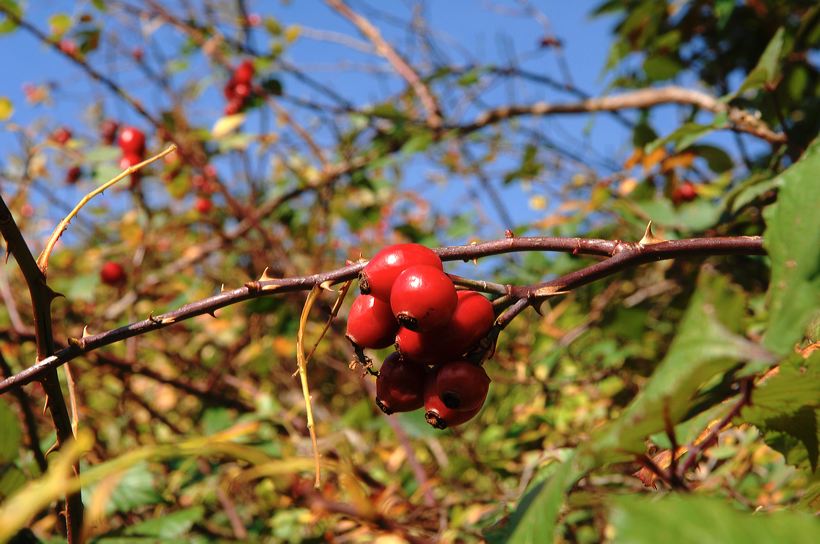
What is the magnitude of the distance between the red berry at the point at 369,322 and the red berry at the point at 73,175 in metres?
2.68

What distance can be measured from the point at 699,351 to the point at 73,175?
3191 mm

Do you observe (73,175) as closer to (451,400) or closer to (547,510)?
(451,400)

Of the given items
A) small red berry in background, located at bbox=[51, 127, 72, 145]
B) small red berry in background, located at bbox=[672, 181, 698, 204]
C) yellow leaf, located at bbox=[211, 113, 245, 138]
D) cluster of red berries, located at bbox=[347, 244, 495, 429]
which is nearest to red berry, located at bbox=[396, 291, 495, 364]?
cluster of red berries, located at bbox=[347, 244, 495, 429]

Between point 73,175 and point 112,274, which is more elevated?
point 73,175

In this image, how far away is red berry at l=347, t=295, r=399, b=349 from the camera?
779mm

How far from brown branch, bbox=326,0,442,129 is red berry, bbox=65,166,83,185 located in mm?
1418

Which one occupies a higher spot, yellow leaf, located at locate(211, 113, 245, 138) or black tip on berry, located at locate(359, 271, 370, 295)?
yellow leaf, located at locate(211, 113, 245, 138)

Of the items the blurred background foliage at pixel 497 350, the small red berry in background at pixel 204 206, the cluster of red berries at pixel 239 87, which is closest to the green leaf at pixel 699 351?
the blurred background foliage at pixel 497 350

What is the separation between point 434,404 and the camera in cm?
74

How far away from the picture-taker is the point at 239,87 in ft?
10.1

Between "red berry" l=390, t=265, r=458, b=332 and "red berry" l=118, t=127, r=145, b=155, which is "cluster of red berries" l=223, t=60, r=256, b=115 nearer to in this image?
"red berry" l=118, t=127, r=145, b=155

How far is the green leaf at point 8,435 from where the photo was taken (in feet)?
3.17

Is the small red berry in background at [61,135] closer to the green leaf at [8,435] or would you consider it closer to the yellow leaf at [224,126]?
the yellow leaf at [224,126]

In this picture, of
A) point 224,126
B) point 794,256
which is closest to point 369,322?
point 794,256
